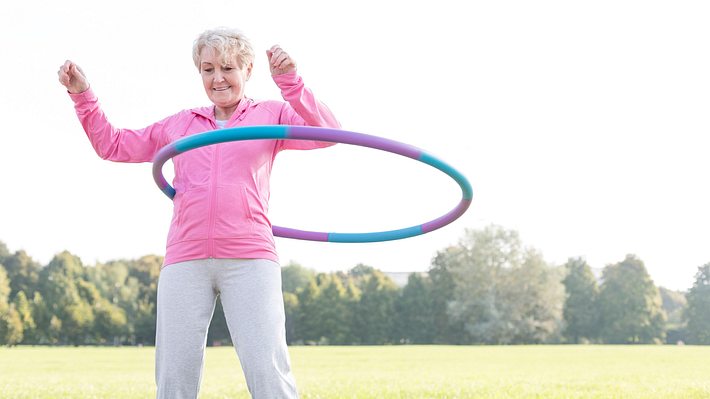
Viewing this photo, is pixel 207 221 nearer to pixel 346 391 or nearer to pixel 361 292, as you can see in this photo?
pixel 346 391

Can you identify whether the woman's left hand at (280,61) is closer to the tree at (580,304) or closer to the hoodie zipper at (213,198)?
the hoodie zipper at (213,198)

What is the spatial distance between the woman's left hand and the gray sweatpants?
0.92 meters

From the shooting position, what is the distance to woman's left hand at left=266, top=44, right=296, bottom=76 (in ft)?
12.3

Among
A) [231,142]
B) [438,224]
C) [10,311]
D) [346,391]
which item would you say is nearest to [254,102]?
[231,142]

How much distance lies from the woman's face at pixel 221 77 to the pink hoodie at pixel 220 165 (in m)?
0.10

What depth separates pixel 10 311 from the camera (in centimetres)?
4806

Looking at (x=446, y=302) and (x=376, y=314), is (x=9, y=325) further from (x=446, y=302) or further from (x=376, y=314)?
(x=446, y=302)

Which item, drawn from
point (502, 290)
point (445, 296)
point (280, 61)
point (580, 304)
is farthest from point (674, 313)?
point (280, 61)

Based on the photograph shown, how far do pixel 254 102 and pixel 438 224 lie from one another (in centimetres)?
157

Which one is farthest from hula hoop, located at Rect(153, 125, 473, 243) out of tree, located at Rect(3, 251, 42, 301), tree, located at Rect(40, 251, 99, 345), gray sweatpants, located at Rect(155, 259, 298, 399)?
tree, located at Rect(3, 251, 42, 301)

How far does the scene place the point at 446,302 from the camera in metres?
55.1

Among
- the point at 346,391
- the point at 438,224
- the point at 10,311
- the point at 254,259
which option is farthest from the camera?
the point at 10,311

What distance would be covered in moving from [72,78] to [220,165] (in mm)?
942

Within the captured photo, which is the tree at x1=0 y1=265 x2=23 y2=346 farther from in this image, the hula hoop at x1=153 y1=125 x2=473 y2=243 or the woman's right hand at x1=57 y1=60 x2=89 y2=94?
the woman's right hand at x1=57 y1=60 x2=89 y2=94
